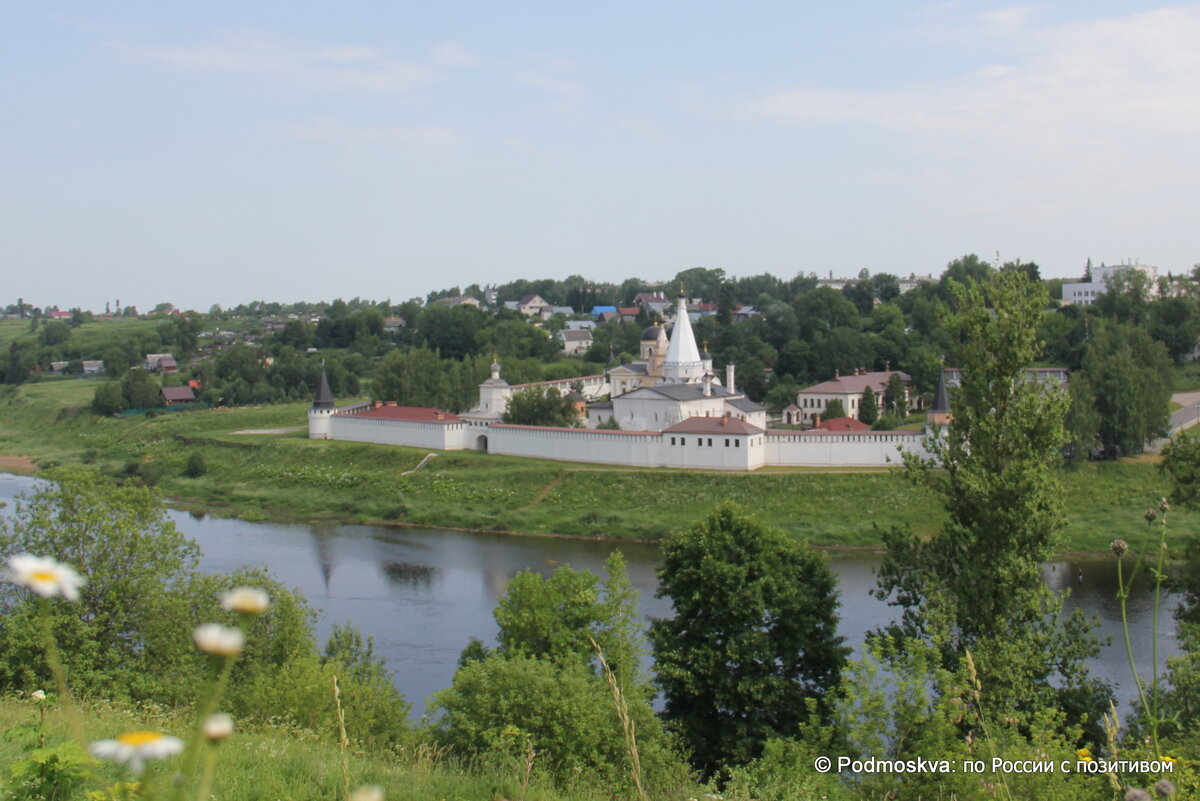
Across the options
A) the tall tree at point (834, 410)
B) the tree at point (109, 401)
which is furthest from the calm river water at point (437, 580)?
the tree at point (109, 401)

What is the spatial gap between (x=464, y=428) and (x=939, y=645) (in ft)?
94.5

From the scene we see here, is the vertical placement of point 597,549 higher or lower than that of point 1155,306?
lower

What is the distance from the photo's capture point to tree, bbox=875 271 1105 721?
35.9 ft

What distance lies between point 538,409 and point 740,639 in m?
26.3

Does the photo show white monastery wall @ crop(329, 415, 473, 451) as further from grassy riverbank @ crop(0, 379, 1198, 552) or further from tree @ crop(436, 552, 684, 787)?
tree @ crop(436, 552, 684, 787)

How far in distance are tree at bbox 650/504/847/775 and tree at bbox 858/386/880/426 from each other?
27290mm

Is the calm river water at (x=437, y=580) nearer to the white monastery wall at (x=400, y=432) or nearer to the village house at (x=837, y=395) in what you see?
the white monastery wall at (x=400, y=432)

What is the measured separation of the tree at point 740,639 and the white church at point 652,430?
14.9 meters

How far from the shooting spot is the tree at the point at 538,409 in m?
38.8

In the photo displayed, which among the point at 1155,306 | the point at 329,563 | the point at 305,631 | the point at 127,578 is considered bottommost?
the point at 329,563

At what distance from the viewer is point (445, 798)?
4801 mm

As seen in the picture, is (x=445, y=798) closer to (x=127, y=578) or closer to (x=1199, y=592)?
(x=127, y=578)

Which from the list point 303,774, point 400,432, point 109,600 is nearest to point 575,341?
point 400,432

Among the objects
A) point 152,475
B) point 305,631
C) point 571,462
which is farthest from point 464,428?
point 305,631
